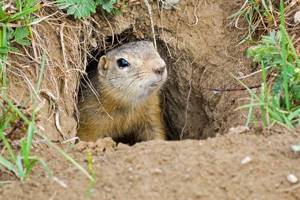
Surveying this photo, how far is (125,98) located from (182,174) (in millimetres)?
2772

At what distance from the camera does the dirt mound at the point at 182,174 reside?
3.91 m

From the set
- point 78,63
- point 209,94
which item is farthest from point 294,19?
point 78,63

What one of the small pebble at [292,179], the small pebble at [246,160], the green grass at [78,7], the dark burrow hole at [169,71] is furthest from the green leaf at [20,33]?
the small pebble at [292,179]

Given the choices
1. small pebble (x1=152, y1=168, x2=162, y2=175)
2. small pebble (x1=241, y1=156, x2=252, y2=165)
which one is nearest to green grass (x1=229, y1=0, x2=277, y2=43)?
small pebble (x1=241, y1=156, x2=252, y2=165)

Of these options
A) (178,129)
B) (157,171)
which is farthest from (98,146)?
(178,129)

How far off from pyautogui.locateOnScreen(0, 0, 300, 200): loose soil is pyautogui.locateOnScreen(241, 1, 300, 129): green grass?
182mm

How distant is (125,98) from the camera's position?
673cm

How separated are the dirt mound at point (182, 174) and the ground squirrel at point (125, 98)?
1868mm

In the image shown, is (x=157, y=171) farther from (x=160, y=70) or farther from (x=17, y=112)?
(x=160, y=70)

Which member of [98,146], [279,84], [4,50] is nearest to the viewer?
[98,146]

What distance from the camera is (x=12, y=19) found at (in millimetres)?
5402

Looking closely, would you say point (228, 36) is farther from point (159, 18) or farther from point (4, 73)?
point (4, 73)

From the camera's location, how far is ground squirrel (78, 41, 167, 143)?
628cm

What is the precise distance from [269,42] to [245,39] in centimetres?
91
